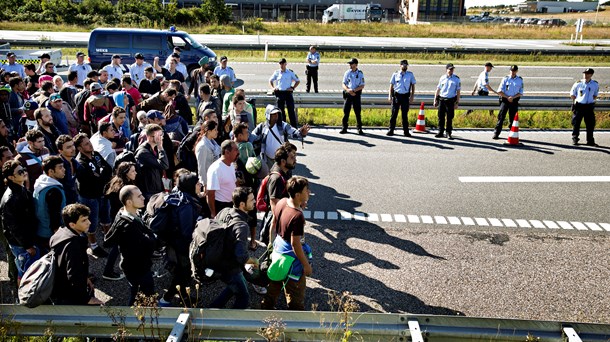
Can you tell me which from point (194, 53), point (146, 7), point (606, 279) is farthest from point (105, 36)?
point (146, 7)

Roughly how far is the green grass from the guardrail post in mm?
11491

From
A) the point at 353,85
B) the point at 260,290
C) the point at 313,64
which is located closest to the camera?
the point at 260,290

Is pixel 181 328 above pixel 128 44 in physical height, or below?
below

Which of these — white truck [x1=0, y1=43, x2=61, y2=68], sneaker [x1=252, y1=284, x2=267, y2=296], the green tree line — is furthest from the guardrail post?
the green tree line

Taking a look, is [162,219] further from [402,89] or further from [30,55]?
[30,55]

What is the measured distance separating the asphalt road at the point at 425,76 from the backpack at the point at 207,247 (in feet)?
51.3

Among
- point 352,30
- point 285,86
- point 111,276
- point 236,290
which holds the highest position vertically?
point 352,30

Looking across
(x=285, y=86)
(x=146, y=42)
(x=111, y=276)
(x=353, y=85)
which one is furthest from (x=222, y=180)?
(x=146, y=42)

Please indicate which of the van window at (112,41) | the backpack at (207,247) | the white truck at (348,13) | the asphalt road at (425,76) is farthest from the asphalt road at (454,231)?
the white truck at (348,13)

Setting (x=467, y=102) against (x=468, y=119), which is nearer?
(x=467, y=102)

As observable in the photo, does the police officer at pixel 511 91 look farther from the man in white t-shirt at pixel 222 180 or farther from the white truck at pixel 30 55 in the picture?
the white truck at pixel 30 55

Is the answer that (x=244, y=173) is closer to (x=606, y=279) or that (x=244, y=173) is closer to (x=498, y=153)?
(x=606, y=279)

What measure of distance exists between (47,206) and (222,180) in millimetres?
2056

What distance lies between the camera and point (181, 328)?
4074 mm
